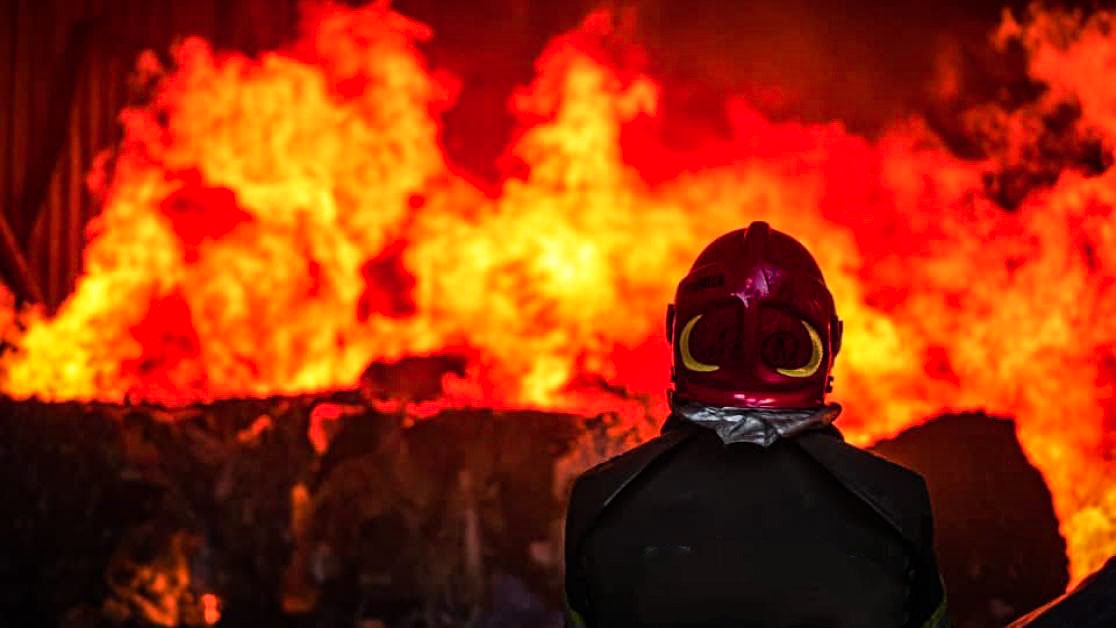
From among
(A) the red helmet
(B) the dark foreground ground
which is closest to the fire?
(B) the dark foreground ground

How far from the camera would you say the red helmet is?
225 centimetres

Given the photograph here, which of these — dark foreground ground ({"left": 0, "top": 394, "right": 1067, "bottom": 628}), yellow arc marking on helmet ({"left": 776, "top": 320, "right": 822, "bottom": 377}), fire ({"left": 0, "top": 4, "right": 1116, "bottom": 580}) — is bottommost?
dark foreground ground ({"left": 0, "top": 394, "right": 1067, "bottom": 628})

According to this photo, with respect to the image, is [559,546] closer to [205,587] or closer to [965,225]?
[205,587]

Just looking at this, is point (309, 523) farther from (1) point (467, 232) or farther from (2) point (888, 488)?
(2) point (888, 488)

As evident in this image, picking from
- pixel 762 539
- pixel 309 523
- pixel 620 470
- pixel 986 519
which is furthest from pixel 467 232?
pixel 762 539

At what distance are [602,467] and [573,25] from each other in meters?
5.74

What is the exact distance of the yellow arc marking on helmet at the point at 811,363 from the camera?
2.26 meters

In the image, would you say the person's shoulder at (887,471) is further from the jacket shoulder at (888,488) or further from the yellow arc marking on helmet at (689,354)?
the yellow arc marking on helmet at (689,354)

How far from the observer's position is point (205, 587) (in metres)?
5.33

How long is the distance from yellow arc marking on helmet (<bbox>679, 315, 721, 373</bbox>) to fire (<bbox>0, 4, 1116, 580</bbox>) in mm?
4435

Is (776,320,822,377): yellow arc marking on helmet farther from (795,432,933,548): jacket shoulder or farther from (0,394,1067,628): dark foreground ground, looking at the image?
(0,394,1067,628): dark foreground ground

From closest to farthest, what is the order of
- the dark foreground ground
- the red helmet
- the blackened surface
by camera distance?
the red helmet, the dark foreground ground, the blackened surface

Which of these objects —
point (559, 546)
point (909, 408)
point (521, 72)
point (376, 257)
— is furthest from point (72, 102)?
point (909, 408)

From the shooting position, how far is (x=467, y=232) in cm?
739
